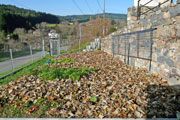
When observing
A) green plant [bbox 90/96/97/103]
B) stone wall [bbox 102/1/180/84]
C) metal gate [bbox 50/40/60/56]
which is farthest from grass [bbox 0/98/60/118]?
metal gate [bbox 50/40/60/56]

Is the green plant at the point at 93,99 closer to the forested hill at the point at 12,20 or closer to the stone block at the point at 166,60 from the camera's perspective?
the stone block at the point at 166,60

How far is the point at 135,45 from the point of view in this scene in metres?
5.56

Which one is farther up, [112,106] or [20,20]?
[20,20]

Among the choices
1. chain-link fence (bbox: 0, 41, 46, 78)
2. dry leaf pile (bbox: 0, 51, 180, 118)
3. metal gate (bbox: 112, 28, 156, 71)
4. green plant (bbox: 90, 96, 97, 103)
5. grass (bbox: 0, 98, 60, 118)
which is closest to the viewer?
dry leaf pile (bbox: 0, 51, 180, 118)

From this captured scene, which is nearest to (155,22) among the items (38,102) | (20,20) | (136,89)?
(136,89)

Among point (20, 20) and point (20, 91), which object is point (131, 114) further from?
point (20, 20)

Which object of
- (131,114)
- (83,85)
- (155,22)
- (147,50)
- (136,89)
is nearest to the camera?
(131,114)

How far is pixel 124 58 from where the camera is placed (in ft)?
22.4

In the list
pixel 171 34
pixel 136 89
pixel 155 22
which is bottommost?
pixel 136 89

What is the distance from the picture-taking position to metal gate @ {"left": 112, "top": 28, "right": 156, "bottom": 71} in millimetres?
4523

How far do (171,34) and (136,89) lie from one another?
1.80 meters

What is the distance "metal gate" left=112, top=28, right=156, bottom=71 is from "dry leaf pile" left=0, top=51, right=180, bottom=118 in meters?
1.07

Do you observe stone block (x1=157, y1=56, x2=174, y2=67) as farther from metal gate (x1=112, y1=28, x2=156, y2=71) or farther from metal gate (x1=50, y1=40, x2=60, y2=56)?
metal gate (x1=50, y1=40, x2=60, y2=56)

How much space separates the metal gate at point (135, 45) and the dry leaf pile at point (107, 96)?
107 cm
